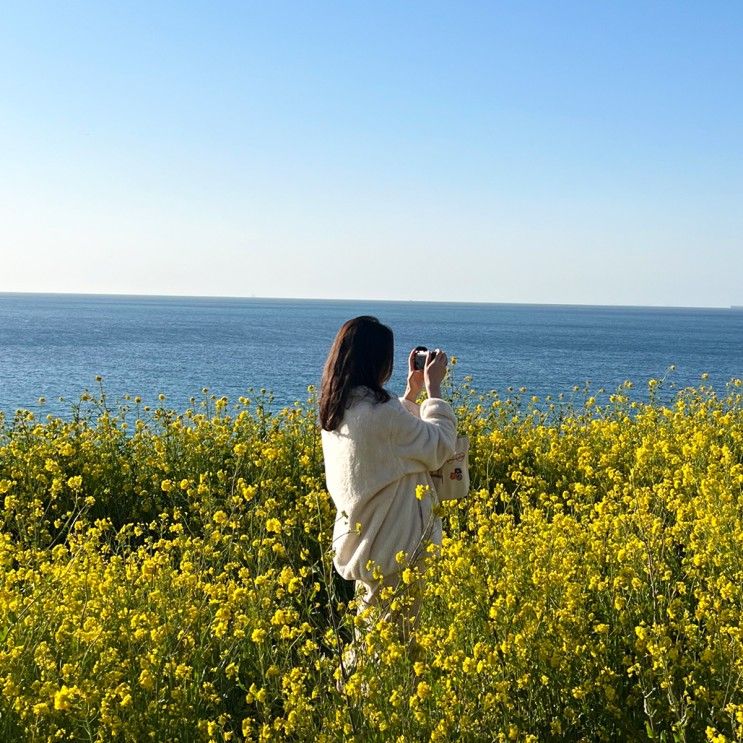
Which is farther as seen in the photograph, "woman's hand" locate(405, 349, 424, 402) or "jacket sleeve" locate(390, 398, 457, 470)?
"woman's hand" locate(405, 349, 424, 402)

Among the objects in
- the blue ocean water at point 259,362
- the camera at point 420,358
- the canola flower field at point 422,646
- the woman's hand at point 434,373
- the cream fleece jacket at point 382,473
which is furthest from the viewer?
the blue ocean water at point 259,362

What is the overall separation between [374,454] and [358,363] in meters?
0.38

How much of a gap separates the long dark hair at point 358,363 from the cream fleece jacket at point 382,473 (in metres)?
0.04

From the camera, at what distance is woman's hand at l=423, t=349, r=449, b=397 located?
400 centimetres

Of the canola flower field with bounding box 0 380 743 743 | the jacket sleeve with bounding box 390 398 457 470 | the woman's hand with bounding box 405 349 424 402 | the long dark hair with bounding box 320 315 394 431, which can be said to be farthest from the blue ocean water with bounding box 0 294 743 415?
the jacket sleeve with bounding box 390 398 457 470

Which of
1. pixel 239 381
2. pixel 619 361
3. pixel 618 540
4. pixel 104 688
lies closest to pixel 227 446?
pixel 618 540

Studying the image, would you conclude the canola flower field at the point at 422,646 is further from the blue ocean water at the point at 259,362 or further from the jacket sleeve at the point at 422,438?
the blue ocean water at the point at 259,362

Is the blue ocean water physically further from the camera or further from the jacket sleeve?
the jacket sleeve

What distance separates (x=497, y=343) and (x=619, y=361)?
20.4 meters

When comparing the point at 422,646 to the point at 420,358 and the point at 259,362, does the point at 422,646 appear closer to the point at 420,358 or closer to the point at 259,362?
the point at 420,358

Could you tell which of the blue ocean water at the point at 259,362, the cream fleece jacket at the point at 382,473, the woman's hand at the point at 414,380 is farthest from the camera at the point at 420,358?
the blue ocean water at the point at 259,362

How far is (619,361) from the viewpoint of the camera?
65812mm

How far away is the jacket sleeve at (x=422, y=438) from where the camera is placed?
3.71 meters

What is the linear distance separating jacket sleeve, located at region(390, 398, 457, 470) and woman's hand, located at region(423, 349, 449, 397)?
22 centimetres
